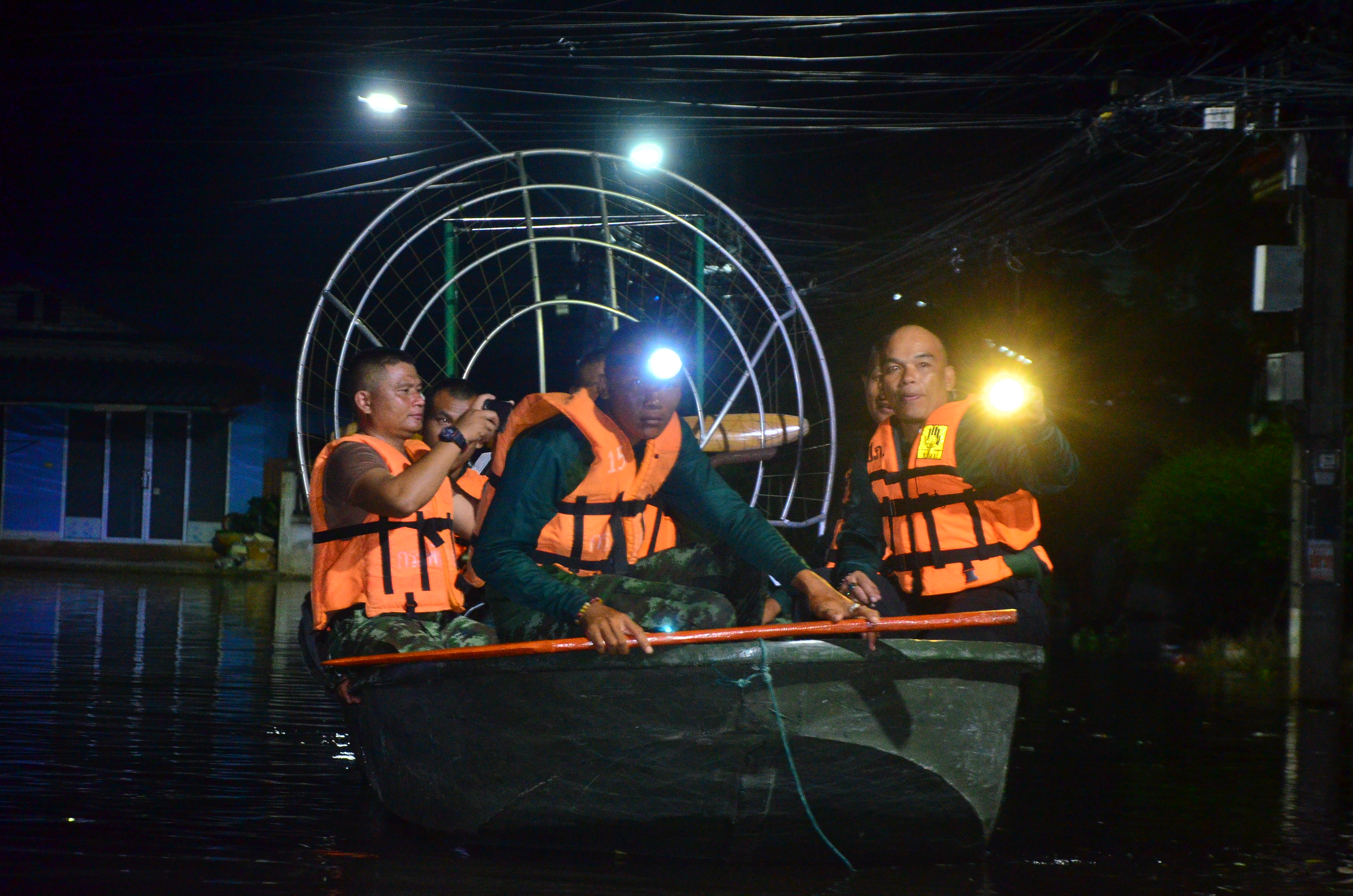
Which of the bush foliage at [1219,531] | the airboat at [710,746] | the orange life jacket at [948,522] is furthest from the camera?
the bush foliage at [1219,531]

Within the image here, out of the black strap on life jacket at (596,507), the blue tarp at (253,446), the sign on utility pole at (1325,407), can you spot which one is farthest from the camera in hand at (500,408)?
the blue tarp at (253,446)

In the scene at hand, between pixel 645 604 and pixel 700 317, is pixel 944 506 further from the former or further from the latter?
pixel 700 317

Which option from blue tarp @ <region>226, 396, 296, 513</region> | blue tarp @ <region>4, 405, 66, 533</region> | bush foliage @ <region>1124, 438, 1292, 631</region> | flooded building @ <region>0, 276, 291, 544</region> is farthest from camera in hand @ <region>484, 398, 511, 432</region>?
blue tarp @ <region>4, 405, 66, 533</region>

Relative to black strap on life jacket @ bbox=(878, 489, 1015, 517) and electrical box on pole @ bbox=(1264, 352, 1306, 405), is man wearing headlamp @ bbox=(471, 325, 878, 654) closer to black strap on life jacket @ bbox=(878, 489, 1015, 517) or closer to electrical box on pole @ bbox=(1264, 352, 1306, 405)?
black strap on life jacket @ bbox=(878, 489, 1015, 517)

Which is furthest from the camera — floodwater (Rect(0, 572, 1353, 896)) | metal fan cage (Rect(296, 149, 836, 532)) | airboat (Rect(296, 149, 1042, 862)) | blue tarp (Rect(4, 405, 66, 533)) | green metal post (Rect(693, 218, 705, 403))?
blue tarp (Rect(4, 405, 66, 533))

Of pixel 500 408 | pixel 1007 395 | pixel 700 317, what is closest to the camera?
pixel 1007 395

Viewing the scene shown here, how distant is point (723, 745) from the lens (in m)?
3.99

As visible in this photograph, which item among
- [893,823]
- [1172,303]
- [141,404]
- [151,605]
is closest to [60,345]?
[141,404]

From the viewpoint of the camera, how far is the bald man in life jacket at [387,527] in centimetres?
449

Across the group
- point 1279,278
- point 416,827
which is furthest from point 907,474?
point 1279,278

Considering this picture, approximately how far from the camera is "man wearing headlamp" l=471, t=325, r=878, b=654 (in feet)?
13.6

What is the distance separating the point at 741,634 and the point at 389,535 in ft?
5.14

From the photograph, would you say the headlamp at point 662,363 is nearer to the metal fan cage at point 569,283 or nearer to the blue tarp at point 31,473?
the metal fan cage at point 569,283

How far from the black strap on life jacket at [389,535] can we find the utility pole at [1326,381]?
6.92 m
